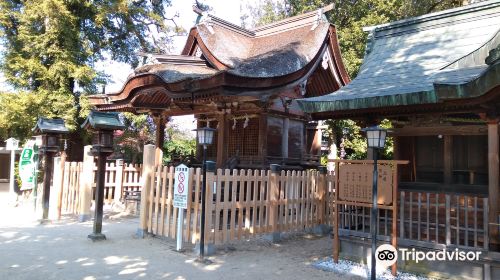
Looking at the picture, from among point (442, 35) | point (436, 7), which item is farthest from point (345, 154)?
point (442, 35)

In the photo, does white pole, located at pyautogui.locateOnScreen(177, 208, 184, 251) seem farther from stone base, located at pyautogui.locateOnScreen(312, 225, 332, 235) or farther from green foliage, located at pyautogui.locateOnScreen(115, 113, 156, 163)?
green foliage, located at pyautogui.locateOnScreen(115, 113, 156, 163)

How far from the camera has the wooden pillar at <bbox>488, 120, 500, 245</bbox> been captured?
577cm

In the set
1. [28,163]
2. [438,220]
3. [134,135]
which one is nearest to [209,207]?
[438,220]

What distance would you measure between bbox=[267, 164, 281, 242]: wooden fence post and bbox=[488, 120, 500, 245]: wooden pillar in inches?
164

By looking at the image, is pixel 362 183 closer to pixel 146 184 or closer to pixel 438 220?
pixel 438 220

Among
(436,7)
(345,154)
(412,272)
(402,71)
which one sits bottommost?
(412,272)

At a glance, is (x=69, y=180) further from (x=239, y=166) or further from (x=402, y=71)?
(x=402, y=71)

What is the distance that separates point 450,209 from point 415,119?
7.30 feet

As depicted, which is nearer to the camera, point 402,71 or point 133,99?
point 402,71

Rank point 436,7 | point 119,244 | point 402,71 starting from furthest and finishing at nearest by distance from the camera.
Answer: point 436,7
point 402,71
point 119,244

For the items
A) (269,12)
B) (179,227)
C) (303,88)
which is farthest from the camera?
(269,12)

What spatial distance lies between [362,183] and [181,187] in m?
3.43

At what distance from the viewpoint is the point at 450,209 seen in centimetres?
628

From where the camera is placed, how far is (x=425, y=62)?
838cm
